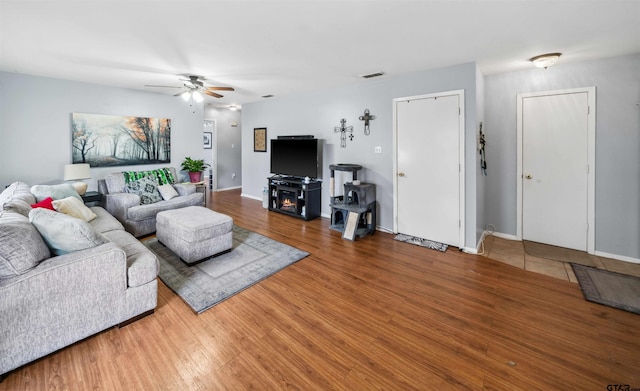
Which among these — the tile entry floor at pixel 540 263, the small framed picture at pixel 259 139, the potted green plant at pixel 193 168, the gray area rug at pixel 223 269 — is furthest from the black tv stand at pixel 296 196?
the tile entry floor at pixel 540 263

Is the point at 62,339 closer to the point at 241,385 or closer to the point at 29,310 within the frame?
the point at 29,310

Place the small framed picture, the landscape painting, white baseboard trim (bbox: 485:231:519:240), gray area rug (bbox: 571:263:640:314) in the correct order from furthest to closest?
the small framed picture < the landscape painting < white baseboard trim (bbox: 485:231:519:240) < gray area rug (bbox: 571:263:640:314)

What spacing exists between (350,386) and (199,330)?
3.90 feet

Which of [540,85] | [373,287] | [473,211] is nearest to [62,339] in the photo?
[373,287]

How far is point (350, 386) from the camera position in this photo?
156 centimetres

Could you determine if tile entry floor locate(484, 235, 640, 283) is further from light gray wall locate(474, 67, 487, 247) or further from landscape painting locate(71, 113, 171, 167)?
landscape painting locate(71, 113, 171, 167)

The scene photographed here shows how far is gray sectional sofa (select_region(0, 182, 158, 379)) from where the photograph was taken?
63.1 inches

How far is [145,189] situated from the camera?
4.37 meters

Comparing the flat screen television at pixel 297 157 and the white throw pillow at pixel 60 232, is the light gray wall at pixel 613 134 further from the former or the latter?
the white throw pillow at pixel 60 232

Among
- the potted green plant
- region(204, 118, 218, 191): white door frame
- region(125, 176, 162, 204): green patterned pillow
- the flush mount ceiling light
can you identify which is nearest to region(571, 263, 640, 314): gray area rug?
the flush mount ceiling light

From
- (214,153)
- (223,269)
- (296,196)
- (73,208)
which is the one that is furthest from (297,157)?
(214,153)

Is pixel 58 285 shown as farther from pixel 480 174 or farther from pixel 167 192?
pixel 480 174

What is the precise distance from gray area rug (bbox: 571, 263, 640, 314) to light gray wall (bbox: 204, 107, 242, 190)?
309 inches

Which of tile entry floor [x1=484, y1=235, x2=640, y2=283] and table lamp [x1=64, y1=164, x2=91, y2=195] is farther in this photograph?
table lamp [x1=64, y1=164, x2=91, y2=195]
